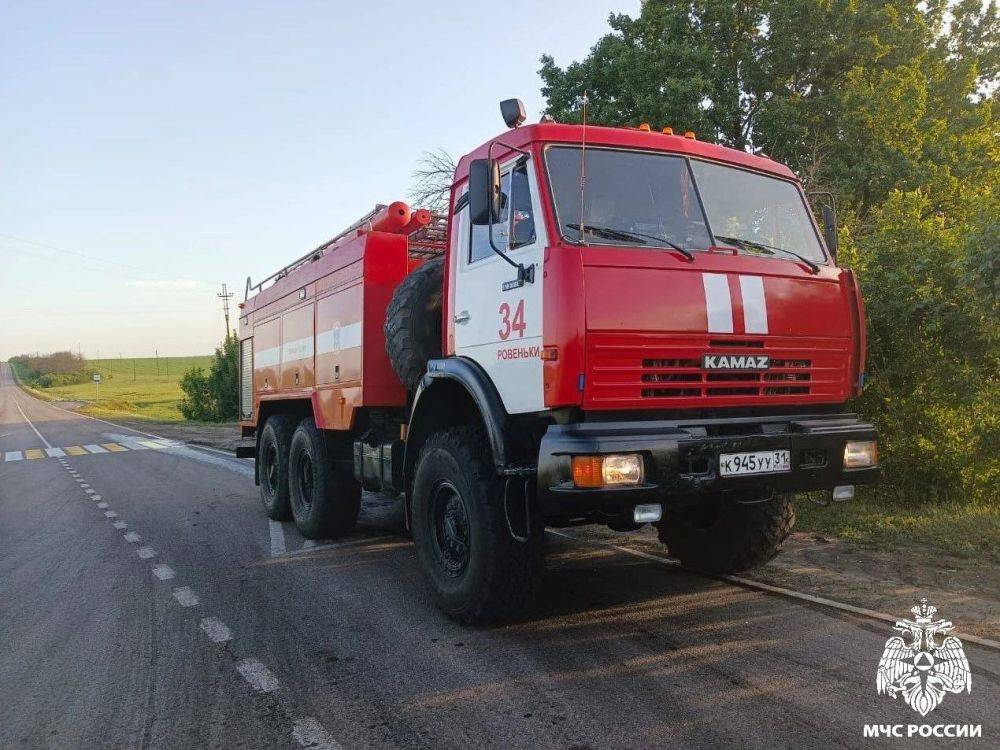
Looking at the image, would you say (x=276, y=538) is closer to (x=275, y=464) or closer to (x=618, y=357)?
(x=275, y=464)

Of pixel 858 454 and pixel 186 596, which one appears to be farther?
pixel 186 596

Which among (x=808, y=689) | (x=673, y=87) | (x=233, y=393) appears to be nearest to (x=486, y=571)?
(x=808, y=689)

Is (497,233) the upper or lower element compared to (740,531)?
upper

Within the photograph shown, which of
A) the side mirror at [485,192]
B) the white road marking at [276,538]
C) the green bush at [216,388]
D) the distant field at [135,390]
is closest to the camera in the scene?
the side mirror at [485,192]

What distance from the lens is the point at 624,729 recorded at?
10.2ft

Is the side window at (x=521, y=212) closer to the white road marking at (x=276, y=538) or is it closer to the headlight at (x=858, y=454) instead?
the headlight at (x=858, y=454)

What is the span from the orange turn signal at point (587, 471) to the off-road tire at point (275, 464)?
17.0 ft

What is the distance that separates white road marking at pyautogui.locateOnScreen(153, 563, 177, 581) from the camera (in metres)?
6.14

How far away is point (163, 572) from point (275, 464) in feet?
7.31

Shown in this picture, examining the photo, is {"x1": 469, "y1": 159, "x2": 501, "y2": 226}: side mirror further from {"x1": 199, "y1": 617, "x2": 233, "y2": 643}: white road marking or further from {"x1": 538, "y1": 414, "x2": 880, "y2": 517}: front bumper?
{"x1": 199, "y1": 617, "x2": 233, "y2": 643}: white road marking

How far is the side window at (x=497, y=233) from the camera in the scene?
4.45 meters

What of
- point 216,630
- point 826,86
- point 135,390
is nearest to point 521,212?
point 216,630

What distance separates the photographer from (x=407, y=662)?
13.1 feet

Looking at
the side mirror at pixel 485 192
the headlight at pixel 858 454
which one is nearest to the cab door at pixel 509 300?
the side mirror at pixel 485 192
